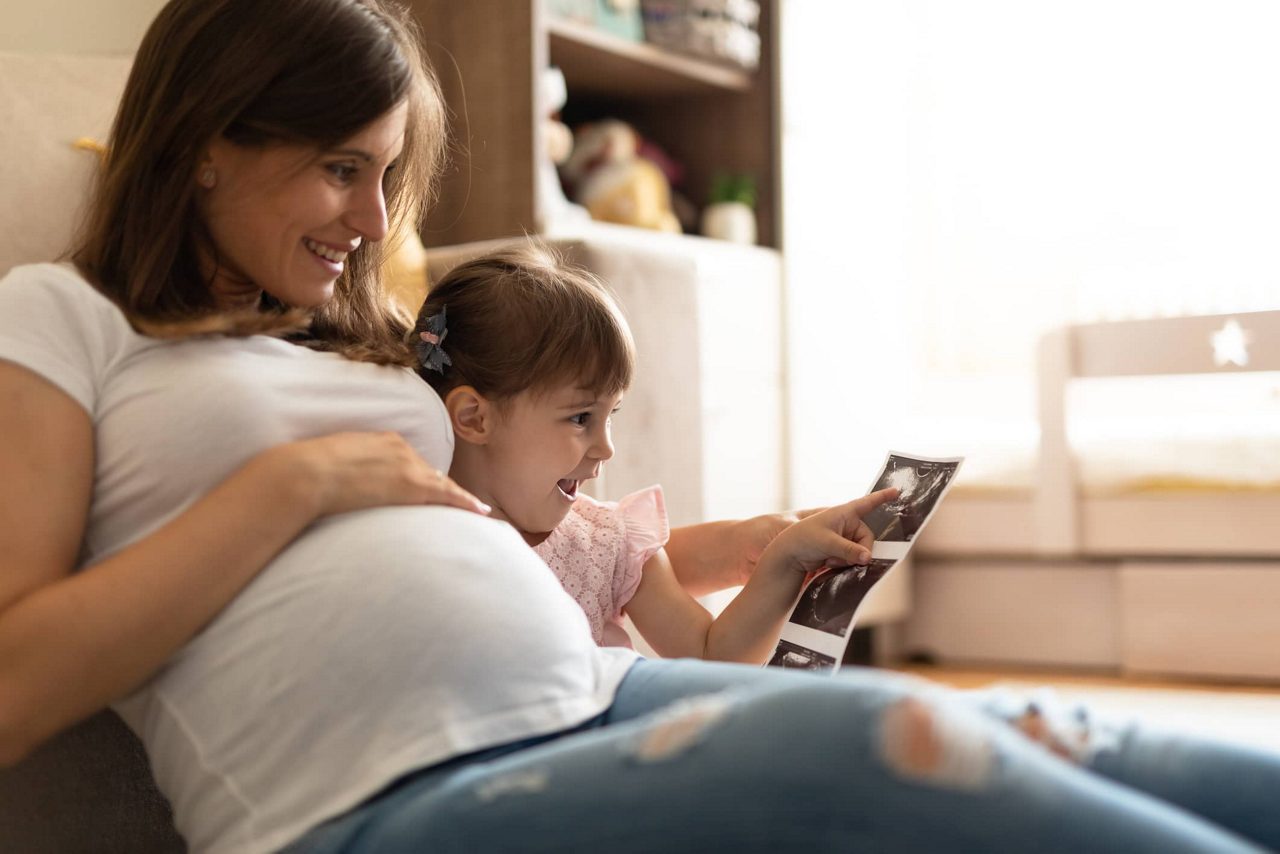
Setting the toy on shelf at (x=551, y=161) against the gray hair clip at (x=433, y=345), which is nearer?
the gray hair clip at (x=433, y=345)

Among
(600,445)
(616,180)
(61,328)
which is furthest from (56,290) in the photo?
(616,180)

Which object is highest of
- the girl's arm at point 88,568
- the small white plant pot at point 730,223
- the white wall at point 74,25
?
the white wall at point 74,25

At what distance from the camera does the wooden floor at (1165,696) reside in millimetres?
1979

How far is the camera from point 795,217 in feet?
8.55

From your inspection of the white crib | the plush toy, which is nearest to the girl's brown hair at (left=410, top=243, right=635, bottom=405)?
the plush toy

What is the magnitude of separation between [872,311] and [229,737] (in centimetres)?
232

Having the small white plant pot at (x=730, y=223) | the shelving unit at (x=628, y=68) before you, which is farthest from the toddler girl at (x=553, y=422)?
the small white plant pot at (x=730, y=223)

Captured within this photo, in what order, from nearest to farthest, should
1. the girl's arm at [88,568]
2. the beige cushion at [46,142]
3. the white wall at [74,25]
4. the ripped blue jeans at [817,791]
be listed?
the ripped blue jeans at [817,791], the girl's arm at [88,568], the beige cushion at [46,142], the white wall at [74,25]

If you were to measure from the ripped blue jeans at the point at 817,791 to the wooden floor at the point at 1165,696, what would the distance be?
4.50 feet

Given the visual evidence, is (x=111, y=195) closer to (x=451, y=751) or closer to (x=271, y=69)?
(x=271, y=69)

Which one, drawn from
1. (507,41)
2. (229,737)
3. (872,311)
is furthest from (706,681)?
(872,311)

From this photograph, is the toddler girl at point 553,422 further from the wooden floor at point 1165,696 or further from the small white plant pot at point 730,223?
the small white plant pot at point 730,223

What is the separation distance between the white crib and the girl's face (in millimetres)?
1643

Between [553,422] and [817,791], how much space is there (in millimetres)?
507
